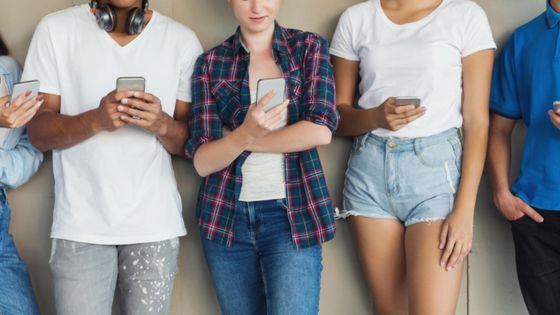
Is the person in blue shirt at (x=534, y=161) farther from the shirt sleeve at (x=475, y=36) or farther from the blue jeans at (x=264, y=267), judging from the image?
the blue jeans at (x=264, y=267)

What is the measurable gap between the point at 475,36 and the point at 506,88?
24 cm

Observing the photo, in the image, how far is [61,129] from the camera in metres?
1.99

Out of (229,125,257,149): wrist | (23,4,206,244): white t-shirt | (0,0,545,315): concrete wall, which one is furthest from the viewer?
(0,0,545,315): concrete wall

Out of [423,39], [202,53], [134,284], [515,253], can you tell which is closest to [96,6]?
[202,53]

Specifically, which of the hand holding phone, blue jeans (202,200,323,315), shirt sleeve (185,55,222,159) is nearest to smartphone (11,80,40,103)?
the hand holding phone

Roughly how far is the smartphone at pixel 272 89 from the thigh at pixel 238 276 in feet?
1.74

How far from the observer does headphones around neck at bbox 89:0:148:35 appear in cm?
200

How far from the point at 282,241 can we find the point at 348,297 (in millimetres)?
549

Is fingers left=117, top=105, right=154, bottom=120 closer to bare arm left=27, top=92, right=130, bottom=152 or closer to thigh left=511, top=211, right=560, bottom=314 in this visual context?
bare arm left=27, top=92, right=130, bottom=152

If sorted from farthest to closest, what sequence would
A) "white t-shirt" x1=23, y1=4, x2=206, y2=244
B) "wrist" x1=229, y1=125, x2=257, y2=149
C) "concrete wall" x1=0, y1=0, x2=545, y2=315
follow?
1. "concrete wall" x1=0, y1=0, x2=545, y2=315
2. "white t-shirt" x1=23, y1=4, x2=206, y2=244
3. "wrist" x1=229, y1=125, x2=257, y2=149

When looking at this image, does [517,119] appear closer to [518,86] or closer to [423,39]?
[518,86]

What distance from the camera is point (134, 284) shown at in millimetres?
2045

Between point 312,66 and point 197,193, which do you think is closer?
point 312,66

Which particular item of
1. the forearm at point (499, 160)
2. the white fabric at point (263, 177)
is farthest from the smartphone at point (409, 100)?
the forearm at point (499, 160)
